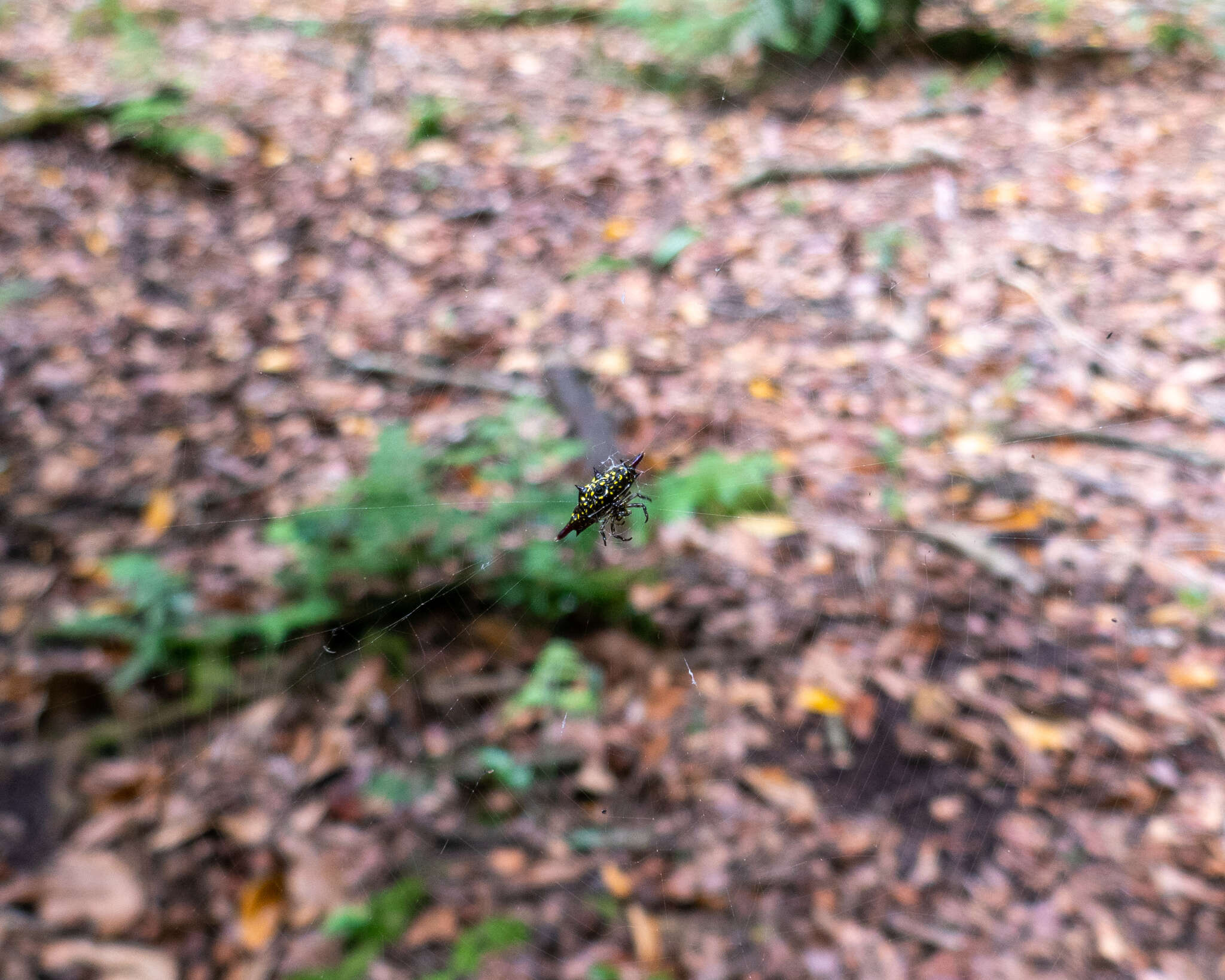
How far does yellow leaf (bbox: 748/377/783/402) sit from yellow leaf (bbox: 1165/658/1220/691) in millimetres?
1725

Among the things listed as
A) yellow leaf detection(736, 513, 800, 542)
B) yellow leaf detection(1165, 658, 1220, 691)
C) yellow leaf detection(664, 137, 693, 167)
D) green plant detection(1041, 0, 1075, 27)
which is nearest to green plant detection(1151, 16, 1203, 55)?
green plant detection(1041, 0, 1075, 27)

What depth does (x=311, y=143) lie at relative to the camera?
4.64 metres

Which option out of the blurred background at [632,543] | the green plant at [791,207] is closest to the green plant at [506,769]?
the blurred background at [632,543]

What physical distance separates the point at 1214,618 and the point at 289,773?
3.21m

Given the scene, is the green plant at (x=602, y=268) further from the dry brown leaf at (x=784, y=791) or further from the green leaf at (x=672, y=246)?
the dry brown leaf at (x=784, y=791)

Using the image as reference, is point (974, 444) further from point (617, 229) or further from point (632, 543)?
point (617, 229)

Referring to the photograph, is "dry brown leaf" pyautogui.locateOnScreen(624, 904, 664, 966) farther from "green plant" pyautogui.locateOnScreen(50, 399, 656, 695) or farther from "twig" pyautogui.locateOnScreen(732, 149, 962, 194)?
"twig" pyautogui.locateOnScreen(732, 149, 962, 194)

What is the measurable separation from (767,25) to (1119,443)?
3.48 meters

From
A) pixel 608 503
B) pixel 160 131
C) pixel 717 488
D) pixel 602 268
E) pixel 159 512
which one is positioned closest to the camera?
pixel 608 503

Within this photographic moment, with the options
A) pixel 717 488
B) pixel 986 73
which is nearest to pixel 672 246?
pixel 717 488

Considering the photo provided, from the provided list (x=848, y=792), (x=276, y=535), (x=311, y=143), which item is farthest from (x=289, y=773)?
(x=311, y=143)

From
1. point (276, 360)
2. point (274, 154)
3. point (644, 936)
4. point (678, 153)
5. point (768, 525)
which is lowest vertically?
point (644, 936)

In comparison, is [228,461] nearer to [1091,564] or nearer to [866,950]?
[866,950]

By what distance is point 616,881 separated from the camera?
2066 mm
